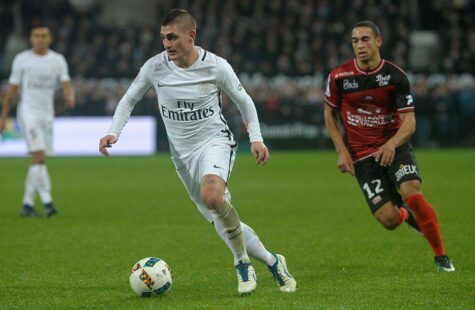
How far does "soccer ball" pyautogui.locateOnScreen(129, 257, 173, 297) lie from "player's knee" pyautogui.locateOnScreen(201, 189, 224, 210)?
25.4 inches

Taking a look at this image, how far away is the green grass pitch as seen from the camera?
7387mm

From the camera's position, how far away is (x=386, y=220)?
9.05 metres

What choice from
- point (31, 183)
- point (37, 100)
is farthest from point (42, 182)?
point (37, 100)

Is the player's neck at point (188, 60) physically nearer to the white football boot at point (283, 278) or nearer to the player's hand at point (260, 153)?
the player's hand at point (260, 153)

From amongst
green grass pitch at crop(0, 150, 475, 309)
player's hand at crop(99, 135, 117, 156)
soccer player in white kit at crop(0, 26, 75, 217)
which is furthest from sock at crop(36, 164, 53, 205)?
player's hand at crop(99, 135, 117, 156)

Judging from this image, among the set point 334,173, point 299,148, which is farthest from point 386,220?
point 299,148

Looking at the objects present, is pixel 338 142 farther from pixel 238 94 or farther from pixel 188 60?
pixel 188 60

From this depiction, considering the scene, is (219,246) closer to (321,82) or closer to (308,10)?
(321,82)

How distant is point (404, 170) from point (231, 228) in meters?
2.17

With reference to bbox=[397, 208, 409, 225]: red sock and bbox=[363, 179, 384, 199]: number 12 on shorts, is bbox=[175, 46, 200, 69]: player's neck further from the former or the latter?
bbox=[397, 208, 409, 225]: red sock

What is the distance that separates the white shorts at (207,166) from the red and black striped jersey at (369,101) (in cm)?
179

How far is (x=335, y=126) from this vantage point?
31.0 feet

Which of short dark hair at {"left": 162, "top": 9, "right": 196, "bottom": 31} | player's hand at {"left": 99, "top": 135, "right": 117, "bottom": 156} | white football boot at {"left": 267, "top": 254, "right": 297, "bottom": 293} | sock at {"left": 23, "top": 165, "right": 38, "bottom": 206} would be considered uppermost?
short dark hair at {"left": 162, "top": 9, "right": 196, "bottom": 31}

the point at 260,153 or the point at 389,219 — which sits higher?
the point at 260,153
